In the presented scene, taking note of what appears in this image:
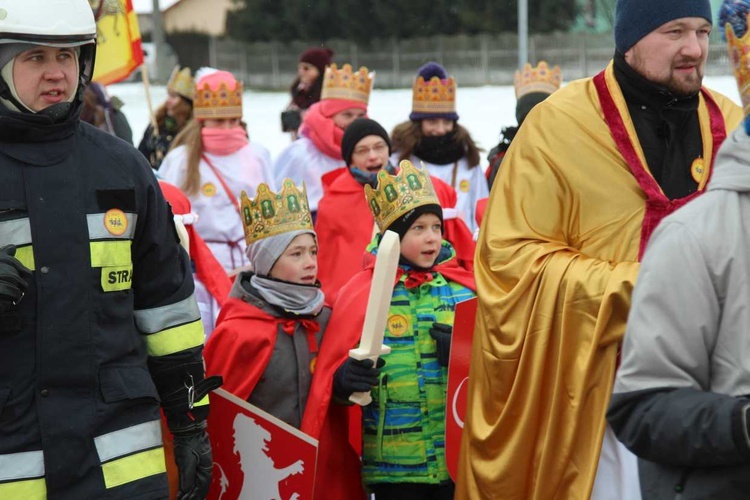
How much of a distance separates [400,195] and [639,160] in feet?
4.62

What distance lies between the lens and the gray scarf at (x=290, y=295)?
16.9 feet

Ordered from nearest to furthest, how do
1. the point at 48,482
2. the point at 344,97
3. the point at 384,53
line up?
the point at 48,482 < the point at 344,97 < the point at 384,53

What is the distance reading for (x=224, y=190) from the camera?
859cm

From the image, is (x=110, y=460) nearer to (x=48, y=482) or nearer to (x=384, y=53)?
(x=48, y=482)

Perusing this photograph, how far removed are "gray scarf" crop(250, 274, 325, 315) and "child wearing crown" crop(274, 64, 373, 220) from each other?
149 inches

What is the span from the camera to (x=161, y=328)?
403cm

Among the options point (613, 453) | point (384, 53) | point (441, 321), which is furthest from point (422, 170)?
point (384, 53)

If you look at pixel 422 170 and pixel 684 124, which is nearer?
pixel 684 124

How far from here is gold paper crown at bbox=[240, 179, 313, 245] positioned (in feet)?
17.8

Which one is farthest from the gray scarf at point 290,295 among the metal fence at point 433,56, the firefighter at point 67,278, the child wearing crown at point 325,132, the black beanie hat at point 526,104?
the metal fence at point 433,56

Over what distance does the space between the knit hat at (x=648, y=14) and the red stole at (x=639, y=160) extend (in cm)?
17

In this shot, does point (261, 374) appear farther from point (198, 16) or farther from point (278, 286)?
point (198, 16)

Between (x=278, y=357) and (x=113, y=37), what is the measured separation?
13.2 ft

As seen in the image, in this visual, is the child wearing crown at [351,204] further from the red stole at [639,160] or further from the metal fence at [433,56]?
the metal fence at [433,56]
